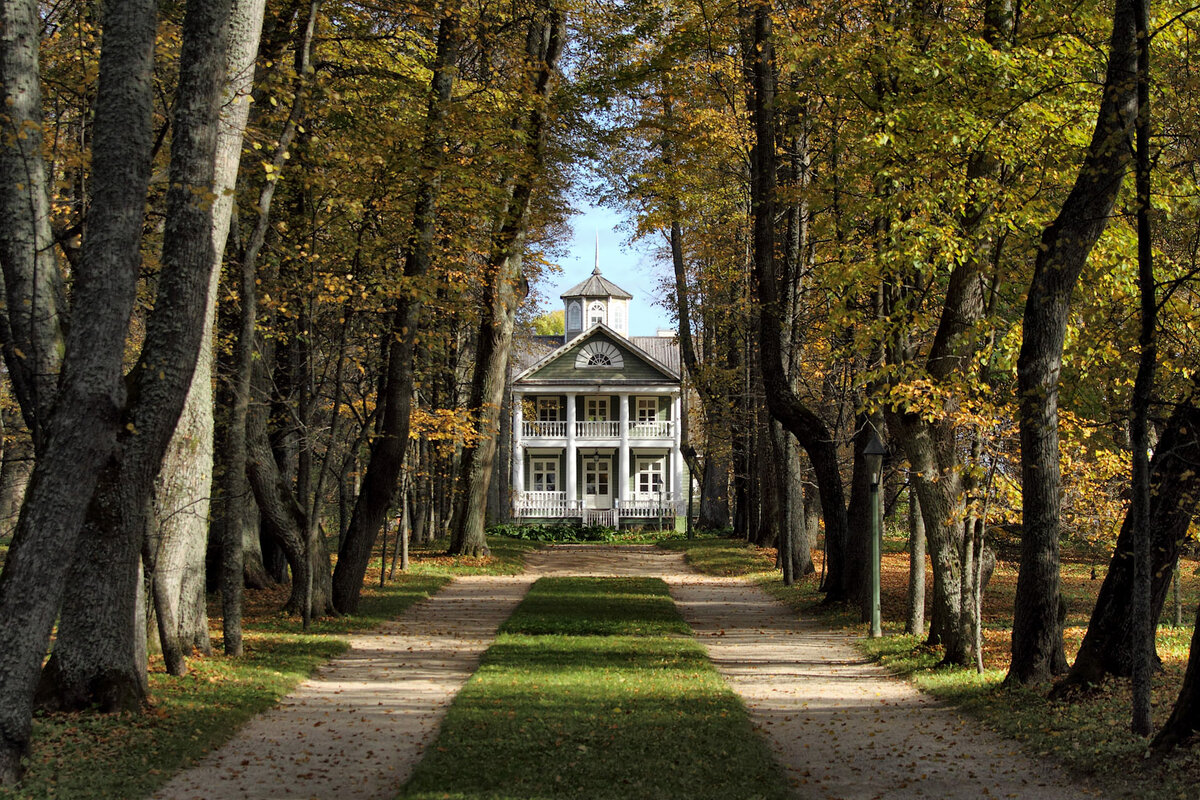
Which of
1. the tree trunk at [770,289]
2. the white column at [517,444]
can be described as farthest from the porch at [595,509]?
the tree trunk at [770,289]

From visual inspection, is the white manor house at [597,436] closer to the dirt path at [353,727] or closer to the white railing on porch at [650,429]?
the white railing on porch at [650,429]

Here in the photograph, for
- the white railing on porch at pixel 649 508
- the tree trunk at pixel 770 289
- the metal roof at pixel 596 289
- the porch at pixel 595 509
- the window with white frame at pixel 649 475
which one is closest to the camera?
the tree trunk at pixel 770 289

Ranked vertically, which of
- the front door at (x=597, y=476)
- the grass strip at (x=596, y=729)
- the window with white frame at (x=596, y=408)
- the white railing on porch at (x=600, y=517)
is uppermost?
the window with white frame at (x=596, y=408)

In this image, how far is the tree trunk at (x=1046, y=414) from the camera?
9.02 metres

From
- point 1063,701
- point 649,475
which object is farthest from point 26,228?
point 649,475

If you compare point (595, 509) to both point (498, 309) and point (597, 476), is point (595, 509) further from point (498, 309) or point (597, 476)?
point (498, 309)

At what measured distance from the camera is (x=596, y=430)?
46.9 m

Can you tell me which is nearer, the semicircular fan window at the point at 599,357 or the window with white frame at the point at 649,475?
the semicircular fan window at the point at 599,357

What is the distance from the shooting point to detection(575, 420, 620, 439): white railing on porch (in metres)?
46.7

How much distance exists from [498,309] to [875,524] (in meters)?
12.8

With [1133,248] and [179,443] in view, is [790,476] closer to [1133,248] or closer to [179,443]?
[1133,248]

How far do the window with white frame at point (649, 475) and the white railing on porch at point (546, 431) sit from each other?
3826mm

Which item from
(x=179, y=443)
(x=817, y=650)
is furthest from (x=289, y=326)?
(x=817, y=650)

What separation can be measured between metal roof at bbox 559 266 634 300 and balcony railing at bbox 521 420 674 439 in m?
10.4
